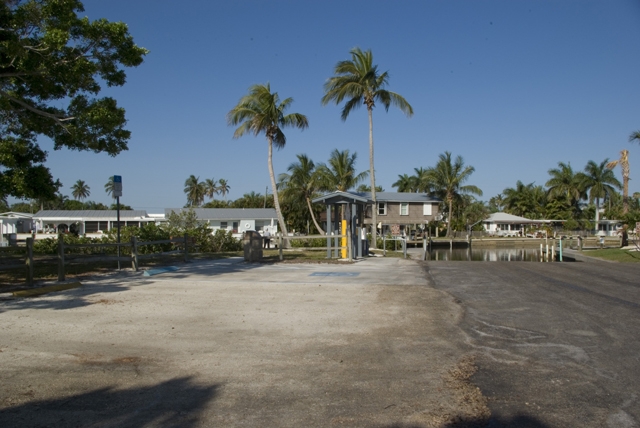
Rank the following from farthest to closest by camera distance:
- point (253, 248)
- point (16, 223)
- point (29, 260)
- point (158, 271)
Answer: point (16, 223)
point (253, 248)
point (158, 271)
point (29, 260)

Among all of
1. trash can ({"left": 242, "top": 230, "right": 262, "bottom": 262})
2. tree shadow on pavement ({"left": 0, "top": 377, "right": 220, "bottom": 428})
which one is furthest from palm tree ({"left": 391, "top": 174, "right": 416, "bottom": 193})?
tree shadow on pavement ({"left": 0, "top": 377, "right": 220, "bottom": 428})

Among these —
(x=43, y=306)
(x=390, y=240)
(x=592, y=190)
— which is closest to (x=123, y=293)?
(x=43, y=306)

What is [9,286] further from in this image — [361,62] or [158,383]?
[361,62]

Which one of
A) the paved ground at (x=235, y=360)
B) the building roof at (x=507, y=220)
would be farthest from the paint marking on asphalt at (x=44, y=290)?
the building roof at (x=507, y=220)

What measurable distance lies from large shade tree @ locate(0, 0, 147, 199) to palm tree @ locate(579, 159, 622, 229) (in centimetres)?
7336

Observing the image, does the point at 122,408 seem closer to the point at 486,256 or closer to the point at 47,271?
the point at 47,271

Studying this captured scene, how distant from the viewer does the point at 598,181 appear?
73.5 m

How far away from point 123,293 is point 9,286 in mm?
2981

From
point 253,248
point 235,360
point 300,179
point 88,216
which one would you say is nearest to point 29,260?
point 235,360

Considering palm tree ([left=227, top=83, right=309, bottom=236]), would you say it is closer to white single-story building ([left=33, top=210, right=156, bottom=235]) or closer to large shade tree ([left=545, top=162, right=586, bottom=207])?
white single-story building ([left=33, top=210, right=156, bottom=235])

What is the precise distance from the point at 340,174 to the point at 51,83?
39.3 meters

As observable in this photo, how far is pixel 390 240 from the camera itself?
115 feet

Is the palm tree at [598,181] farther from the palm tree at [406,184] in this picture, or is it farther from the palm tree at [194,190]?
the palm tree at [194,190]

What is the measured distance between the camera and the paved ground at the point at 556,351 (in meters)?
4.62
